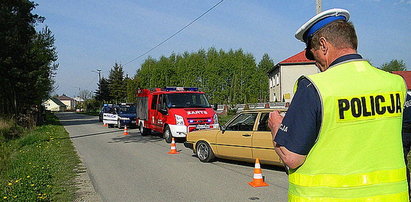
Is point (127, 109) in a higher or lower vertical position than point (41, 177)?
higher

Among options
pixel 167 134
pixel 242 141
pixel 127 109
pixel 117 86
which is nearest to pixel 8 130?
pixel 127 109

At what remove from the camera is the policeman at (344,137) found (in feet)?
5.80

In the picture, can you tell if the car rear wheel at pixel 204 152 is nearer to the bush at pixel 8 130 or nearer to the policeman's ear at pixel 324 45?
the policeman's ear at pixel 324 45

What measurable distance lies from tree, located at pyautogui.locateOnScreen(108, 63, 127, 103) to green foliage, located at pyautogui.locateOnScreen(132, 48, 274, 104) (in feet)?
47.0

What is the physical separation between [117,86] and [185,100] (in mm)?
64299

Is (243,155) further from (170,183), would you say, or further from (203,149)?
(170,183)

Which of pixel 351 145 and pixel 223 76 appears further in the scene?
pixel 223 76

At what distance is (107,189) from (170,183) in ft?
4.14

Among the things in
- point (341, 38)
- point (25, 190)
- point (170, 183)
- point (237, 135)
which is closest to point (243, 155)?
point (237, 135)

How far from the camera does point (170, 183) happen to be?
7.57 metres

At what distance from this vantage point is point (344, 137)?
178cm

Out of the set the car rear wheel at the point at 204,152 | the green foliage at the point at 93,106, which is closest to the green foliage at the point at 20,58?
the car rear wheel at the point at 204,152

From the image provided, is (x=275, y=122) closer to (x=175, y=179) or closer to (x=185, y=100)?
(x=175, y=179)

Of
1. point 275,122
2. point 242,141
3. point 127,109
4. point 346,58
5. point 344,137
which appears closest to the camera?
point 344,137
